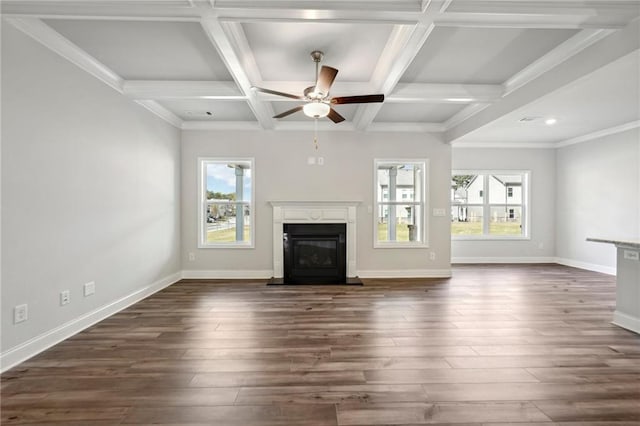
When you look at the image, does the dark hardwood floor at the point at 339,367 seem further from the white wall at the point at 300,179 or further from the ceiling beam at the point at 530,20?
the ceiling beam at the point at 530,20

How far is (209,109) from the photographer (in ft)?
14.9

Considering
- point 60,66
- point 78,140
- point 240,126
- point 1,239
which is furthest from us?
point 240,126

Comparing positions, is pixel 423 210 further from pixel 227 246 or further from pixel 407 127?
pixel 227 246

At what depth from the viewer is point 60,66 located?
2.69m

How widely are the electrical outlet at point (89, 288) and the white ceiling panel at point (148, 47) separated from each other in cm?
231

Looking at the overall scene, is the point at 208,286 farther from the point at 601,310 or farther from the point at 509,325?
the point at 601,310

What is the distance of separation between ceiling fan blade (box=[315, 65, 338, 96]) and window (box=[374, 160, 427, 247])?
2804mm

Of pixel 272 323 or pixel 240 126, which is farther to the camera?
pixel 240 126

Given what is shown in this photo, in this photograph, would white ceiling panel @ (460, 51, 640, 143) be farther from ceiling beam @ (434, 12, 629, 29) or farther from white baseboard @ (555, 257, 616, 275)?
white baseboard @ (555, 257, 616, 275)

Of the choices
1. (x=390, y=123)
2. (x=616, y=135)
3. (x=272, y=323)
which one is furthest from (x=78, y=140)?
(x=616, y=135)

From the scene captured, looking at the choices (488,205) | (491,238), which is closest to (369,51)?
(488,205)

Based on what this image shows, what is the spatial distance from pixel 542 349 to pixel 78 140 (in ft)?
15.2

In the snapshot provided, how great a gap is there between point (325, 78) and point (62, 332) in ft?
11.0

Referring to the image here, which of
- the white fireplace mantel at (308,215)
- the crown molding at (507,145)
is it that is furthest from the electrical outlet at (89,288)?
the crown molding at (507,145)
